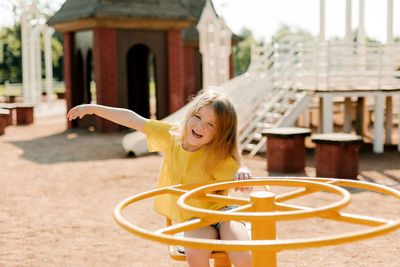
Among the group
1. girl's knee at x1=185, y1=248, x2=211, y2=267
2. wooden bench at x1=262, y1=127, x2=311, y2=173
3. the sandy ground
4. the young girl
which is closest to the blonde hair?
the young girl

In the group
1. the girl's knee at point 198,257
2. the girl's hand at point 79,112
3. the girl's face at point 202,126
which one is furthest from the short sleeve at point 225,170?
the girl's hand at point 79,112

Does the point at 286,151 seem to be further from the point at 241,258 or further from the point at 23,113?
the point at 23,113

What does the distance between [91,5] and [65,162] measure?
6.51m

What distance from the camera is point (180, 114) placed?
41.0 feet

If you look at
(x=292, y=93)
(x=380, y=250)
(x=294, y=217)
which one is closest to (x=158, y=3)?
Answer: (x=292, y=93)

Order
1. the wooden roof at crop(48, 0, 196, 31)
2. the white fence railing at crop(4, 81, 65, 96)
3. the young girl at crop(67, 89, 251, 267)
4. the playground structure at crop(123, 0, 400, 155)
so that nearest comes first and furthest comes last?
1. the young girl at crop(67, 89, 251, 267)
2. the playground structure at crop(123, 0, 400, 155)
3. the wooden roof at crop(48, 0, 196, 31)
4. the white fence railing at crop(4, 81, 65, 96)

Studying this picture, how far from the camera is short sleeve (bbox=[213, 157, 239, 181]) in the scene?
3238mm

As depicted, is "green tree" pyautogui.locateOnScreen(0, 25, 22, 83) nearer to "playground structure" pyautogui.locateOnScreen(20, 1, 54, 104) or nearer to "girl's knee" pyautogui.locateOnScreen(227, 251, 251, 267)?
"playground structure" pyautogui.locateOnScreen(20, 1, 54, 104)

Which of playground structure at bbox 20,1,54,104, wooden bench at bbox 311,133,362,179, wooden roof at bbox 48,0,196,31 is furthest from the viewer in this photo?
playground structure at bbox 20,1,54,104

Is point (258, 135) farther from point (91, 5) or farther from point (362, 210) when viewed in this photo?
point (91, 5)

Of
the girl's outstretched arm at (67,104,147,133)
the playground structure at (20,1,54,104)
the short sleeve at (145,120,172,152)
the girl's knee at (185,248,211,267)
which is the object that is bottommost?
the girl's knee at (185,248,211,267)

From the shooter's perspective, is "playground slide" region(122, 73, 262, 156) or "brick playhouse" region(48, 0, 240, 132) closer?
"playground slide" region(122, 73, 262, 156)

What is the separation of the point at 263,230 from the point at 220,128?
0.95 meters

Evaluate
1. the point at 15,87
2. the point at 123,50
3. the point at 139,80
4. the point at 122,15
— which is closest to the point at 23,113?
the point at 139,80
